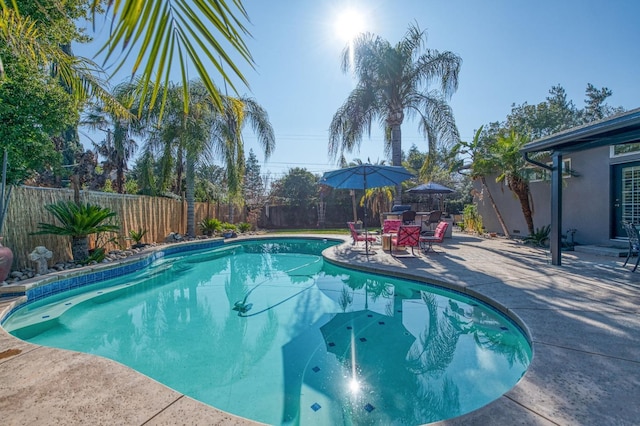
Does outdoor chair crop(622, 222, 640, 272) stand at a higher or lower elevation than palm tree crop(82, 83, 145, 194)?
lower

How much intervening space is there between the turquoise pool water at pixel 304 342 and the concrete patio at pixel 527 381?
550 mm

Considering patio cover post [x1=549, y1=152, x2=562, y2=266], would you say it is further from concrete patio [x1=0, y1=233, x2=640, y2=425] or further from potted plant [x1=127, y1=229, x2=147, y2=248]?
potted plant [x1=127, y1=229, x2=147, y2=248]

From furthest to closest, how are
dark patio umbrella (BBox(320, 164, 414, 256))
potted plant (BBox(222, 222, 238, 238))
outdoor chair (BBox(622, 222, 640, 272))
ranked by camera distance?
potted plant (BBox(222, 222, 238, 238)) → dark patio umbrella (BBox(320, 164, 414, 256)) → outdoor chair (BBox(622, 222, 640, 272))

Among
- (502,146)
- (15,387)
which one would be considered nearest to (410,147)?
(502,146)

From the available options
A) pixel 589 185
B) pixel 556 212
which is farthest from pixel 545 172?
pixel 556 212

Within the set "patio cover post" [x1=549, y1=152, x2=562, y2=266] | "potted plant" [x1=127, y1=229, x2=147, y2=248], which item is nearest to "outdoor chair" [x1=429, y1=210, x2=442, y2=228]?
"patio cover post" [x1=549, y1=152, x2=562, y2=266]

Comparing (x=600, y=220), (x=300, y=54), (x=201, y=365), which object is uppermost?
(x=300, y=54)

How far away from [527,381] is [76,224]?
405 inches

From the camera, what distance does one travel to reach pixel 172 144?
1396 cm

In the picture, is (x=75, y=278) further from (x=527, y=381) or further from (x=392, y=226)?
(x=392, y=226)

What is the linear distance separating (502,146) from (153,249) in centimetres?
1380

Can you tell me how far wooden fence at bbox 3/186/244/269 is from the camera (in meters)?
7.52

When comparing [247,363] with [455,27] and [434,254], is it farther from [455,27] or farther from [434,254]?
[455,27]

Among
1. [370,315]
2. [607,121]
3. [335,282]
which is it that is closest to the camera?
[370,315]
